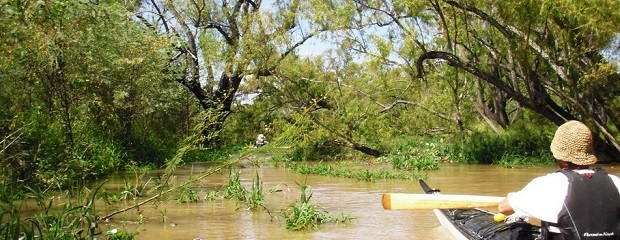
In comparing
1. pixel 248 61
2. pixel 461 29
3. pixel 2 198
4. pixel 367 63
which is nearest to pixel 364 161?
pixel 367 63

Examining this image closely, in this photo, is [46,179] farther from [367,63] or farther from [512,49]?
[367,63]

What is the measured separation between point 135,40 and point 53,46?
7.55 metres

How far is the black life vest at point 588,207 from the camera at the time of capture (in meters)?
4.41

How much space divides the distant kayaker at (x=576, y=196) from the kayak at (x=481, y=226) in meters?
0.76

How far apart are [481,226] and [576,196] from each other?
263cm

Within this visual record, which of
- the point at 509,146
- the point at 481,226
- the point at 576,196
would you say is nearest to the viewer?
the point at 576,196

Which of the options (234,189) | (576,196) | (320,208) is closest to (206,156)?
(234,189)

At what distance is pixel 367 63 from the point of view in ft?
75.4

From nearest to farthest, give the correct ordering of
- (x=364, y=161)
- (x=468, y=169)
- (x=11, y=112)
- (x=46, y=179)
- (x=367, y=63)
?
(x=46, y=179) → (x=11, y=112) → (x=468, y=169) → (x=364, y=161) → (x=367, y=63)

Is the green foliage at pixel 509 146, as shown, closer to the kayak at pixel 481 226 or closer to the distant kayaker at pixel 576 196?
the kayak at pixel 481 226

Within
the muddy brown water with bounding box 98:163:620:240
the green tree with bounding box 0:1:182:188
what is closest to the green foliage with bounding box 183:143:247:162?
the green tree with bounding box 0:1:182:188

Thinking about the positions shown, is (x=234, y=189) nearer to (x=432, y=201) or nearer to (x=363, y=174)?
(x=363, y=174)

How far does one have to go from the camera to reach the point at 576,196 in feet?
14.5

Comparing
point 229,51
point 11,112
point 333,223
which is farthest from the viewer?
point 229,51
